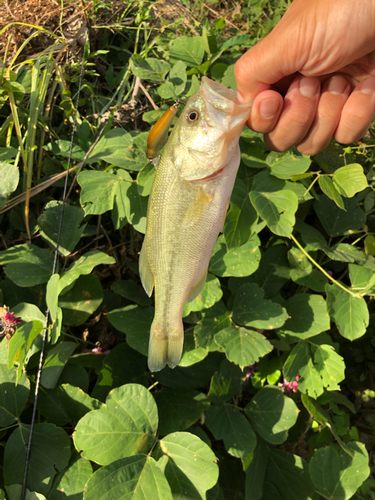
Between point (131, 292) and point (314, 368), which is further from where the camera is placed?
point (131, 292)

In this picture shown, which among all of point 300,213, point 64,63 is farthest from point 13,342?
point 64,63

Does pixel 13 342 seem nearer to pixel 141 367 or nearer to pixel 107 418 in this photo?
pixel 107 418

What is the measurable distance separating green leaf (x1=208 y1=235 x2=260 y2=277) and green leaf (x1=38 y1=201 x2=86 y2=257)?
812 millimetres

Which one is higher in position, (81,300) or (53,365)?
(81,300)

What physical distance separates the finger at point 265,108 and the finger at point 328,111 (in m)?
0.26

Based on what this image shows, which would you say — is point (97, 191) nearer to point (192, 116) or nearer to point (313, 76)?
point (192, 116)

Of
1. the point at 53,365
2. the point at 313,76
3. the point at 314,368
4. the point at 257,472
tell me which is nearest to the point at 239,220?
the point at 313,76

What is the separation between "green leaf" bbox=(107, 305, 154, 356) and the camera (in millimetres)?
1929

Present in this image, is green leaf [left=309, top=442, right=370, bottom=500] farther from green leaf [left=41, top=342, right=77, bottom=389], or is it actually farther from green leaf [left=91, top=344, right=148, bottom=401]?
green leaf [left=41, top=342, right=77, bottom=389]

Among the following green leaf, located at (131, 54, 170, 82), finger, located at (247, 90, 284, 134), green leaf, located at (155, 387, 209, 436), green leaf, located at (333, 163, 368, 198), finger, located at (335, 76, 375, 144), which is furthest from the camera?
green leaf, located at (131, 54, 170, 82)

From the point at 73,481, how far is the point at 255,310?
1232 millimetres

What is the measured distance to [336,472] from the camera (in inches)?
78.5

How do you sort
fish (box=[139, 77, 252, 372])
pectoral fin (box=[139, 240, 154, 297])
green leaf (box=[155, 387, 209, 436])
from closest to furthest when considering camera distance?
fish (box=[139, 77, 252, 372]) → pectoral fin (box=[139, 240, 154, 297]) → green leaf (box=[155, 387, 209, 436])

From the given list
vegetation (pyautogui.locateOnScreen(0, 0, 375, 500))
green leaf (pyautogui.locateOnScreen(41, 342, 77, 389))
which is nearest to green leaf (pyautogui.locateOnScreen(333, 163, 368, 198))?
vegetation (pyautogui.locateOnScreen(0, 0, 375, 500))
